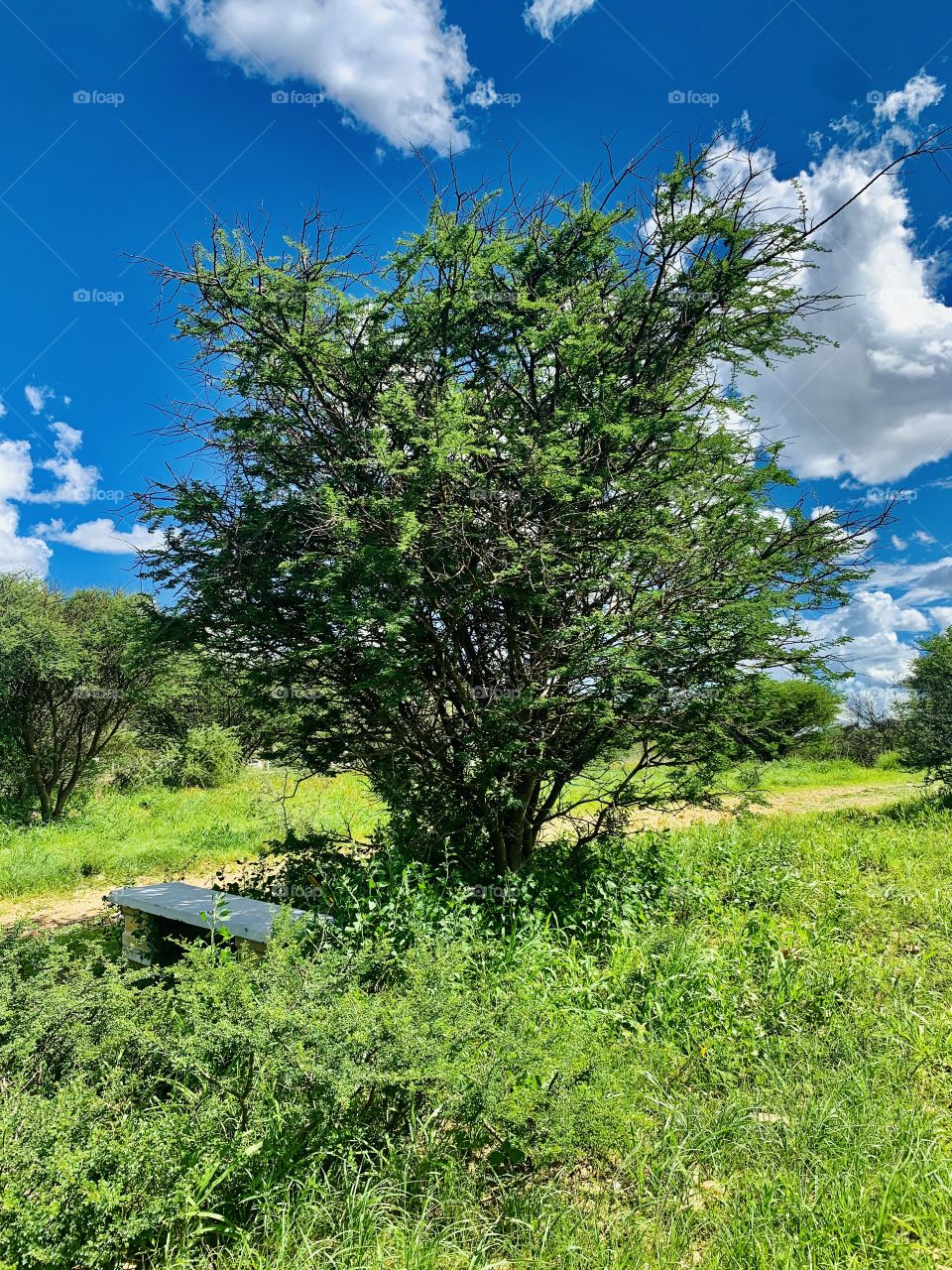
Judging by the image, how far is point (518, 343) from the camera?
5.70 metres

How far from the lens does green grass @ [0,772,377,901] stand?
972 centimetres

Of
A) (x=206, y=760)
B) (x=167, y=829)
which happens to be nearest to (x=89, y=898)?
(x=167, y=829)

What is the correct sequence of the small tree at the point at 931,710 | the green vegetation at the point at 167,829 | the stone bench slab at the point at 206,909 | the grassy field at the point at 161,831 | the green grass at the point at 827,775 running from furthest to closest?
the green grass at the point at 827,775 < the small tree at the point at 931,710 < the grassy field at the point at 161,831 < the green vegetation at the point at 167,829 < the stone bench slab at the point at 206,909

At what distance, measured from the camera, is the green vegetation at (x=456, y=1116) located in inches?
95.8

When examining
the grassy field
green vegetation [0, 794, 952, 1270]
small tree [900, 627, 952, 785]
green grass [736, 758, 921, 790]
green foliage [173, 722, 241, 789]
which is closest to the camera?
green vegetation [0, 794, 952, 1270]

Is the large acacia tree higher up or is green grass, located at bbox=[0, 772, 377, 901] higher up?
the large acacia tree

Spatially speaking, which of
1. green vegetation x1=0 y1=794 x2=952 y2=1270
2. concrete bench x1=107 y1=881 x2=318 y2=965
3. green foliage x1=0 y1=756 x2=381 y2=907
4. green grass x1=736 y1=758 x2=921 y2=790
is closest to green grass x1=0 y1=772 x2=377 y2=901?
green foliage x1=0 y1=756 x2=381 y2=907

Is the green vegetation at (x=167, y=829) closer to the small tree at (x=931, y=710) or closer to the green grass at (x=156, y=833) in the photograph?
the green grass at (x=156, y=833)

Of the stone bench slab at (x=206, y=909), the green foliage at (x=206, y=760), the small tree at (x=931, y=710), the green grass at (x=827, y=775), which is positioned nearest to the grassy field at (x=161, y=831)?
the green foliage at (x=206, y=760)

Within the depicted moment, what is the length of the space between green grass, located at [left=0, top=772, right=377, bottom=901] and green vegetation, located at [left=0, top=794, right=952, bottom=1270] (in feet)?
11.7

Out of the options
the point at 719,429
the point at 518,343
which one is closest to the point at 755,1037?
the point at 719,429

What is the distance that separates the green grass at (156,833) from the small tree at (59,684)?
1.22 meters

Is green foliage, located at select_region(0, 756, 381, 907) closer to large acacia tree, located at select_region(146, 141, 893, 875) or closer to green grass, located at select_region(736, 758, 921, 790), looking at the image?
large acacia tree, located at select_region(146, 141, 893, 875)

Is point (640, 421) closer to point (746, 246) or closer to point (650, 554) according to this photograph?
point (650, 554)
